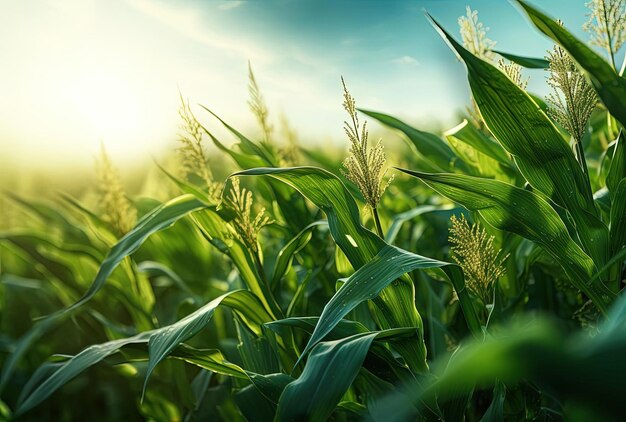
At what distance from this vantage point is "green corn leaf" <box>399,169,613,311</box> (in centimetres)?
85

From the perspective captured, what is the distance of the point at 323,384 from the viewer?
29.2 inches

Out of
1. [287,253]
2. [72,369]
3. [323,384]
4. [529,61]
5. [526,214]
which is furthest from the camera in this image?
[529,61]

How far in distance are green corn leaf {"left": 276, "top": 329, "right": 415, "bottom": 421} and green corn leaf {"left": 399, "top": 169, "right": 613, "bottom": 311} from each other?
220 mm

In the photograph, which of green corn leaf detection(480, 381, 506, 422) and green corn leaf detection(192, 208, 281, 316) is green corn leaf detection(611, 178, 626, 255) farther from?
green corn leaf detection(192, 208, 281, 316)

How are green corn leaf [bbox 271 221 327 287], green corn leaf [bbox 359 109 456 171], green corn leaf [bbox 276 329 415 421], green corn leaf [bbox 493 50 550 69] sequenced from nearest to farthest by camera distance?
green corn leaf [bbox 276 329 415 421]
green corn leaf [bbox 271 221 327 287]
green corn leaf [bbox 493 50 550 69]
green corn leaf [bbox 359 109 456 171]

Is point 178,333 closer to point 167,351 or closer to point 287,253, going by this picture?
point 167,351

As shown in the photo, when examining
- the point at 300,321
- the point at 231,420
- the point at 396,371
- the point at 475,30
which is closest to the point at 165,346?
the point at 300,321

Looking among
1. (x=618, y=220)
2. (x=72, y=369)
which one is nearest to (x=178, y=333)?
(x=72, y=369)

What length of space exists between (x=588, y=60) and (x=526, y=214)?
0.20 meters

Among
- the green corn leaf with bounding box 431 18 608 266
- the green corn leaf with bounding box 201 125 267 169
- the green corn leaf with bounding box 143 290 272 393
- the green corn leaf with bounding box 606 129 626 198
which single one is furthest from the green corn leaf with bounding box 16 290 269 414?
the green corn leaf with bounding box 606 129 626 198

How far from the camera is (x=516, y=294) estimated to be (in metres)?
1.18

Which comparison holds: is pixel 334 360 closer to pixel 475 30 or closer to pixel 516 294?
pixel 516 294

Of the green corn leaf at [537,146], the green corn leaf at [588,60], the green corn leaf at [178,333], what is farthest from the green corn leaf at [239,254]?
the green corn leaf at [588,60]

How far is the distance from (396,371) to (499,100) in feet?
1.19
